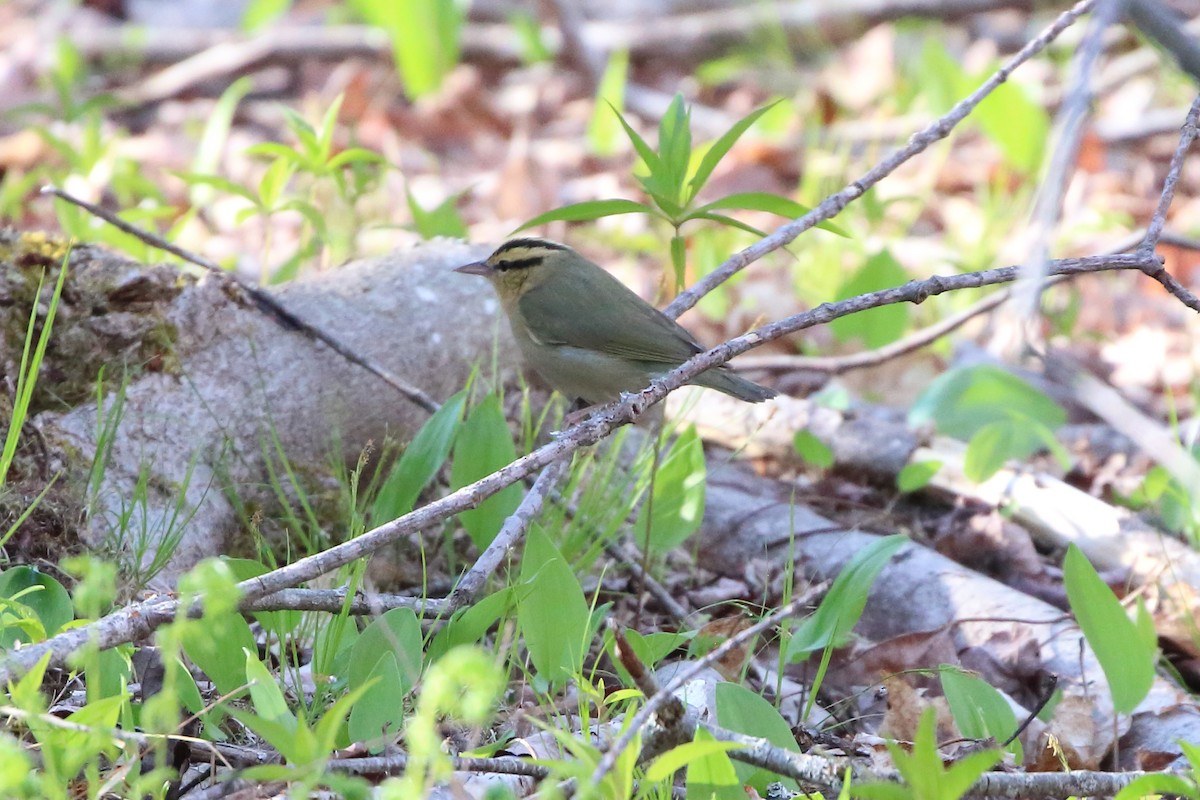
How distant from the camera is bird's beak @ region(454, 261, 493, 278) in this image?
3.86 metres

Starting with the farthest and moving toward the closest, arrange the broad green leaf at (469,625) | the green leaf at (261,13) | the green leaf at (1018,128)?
the green leaf at (261,13)
the green leaf at (1018,128)
the broad green leaf at (469,625)

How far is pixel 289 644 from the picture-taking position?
9.09ft

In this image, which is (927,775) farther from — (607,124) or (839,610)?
(607,124)

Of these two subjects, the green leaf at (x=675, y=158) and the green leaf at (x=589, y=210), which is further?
the green leaf at (x=675, y=158)

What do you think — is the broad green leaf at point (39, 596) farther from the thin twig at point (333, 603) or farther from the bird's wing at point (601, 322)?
the bird's wing at point (601, 322)

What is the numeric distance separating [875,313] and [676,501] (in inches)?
77.6

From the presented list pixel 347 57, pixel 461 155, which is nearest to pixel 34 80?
pixel 347 57

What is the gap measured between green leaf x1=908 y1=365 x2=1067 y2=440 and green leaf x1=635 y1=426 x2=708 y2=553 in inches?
53.8

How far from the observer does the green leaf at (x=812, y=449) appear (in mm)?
3936

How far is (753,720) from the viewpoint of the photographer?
2137 millimetres

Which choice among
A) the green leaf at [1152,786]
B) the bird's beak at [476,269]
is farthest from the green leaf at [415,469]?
the green leaf at [1152,786]

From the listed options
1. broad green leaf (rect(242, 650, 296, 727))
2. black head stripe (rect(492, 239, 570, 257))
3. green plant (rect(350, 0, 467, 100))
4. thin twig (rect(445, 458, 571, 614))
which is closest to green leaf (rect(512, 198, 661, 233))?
thin twig (rect(445, 458, 571, 614))

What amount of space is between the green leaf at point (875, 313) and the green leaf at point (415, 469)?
7.47 ft

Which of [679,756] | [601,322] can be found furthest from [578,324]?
[679,756]
